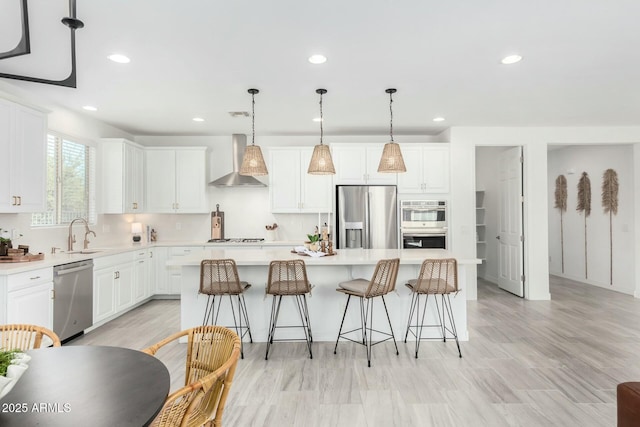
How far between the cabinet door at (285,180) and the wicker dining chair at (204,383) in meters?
4.13

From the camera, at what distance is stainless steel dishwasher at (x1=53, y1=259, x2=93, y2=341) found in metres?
3.59

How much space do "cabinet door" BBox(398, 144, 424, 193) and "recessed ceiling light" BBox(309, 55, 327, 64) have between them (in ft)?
9.29

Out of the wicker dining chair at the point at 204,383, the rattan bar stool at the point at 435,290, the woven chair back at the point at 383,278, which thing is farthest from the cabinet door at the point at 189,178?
the wicker dining chair at the point at 204,383

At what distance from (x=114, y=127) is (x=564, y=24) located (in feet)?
19.1

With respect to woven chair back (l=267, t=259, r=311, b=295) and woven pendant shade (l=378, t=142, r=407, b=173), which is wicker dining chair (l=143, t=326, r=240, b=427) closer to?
woven chair back (l=267, t=259, r=311, b=295)

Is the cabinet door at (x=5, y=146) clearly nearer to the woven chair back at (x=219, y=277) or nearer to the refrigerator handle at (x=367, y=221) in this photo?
the woven chair back at (x=219, y=277)

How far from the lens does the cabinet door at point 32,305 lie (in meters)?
3.04

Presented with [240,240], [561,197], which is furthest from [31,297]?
[561,197]

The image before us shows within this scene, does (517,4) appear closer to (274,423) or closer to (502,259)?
(274,423)

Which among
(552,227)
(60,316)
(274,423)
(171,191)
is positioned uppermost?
(171,191)

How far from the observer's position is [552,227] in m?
7.75

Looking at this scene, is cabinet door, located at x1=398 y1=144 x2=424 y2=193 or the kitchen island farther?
cabinet door, located at x1=398 y1=144 x2=424 y2=193

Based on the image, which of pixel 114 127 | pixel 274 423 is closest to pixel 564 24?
pixel 274 423

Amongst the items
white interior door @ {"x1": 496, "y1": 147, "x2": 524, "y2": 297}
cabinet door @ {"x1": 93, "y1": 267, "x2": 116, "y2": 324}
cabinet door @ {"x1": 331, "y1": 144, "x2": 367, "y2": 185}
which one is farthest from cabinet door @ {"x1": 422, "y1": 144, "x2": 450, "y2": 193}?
cabinet door @ {"x1": 93, "y1": 267, "x2": 116, "y2": 324}
